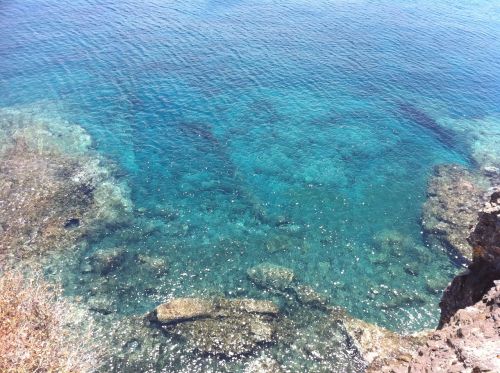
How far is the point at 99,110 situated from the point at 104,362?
52004 millimetres

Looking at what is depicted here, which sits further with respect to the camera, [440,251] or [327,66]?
[327,66]

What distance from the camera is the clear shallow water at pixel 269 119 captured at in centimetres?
5097

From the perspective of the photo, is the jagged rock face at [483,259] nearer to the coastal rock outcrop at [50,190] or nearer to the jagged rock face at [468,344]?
the jagged rock face at [468,344]

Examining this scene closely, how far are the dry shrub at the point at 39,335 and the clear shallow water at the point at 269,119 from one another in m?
5.41

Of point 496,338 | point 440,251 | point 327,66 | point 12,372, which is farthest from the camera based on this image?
point 327,66

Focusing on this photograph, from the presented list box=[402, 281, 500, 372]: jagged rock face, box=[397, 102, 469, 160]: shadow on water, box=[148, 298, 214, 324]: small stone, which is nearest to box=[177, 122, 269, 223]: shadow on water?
box=[148, 298, 214, 324]: small stone

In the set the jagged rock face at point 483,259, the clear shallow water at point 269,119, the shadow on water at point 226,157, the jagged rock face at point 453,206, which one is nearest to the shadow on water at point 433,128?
the clear shallow water at point 269,119

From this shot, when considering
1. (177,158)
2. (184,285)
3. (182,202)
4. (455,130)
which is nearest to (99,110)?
(177,158)

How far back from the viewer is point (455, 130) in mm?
78062

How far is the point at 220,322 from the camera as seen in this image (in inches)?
1687

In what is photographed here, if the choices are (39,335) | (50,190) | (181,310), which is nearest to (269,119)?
(50,190)

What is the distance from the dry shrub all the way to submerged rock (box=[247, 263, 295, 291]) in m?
19.7

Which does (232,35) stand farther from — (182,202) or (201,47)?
(182,202)

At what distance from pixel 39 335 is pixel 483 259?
3515 cm
